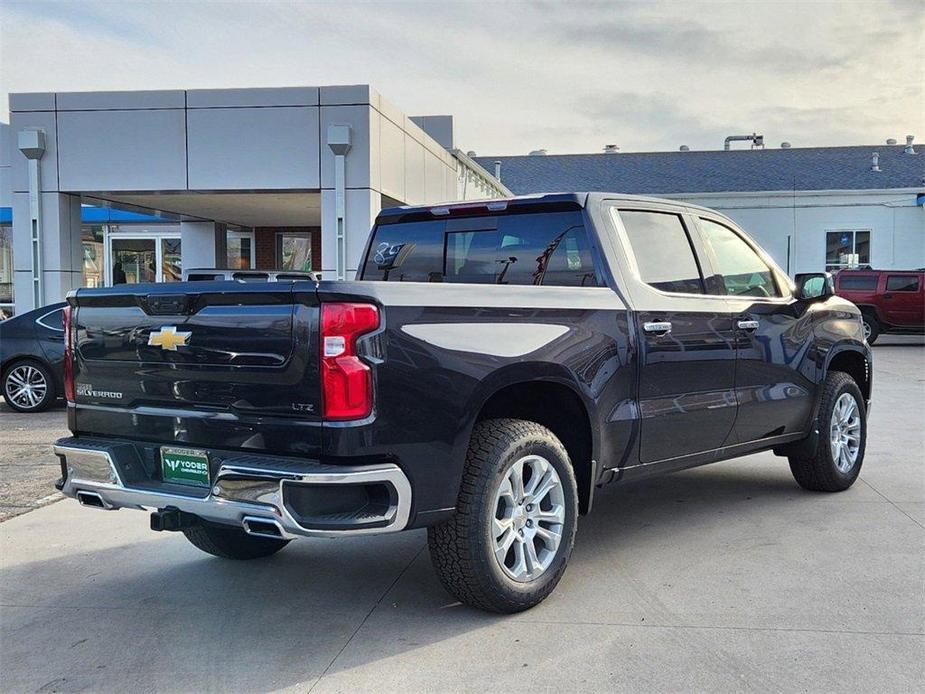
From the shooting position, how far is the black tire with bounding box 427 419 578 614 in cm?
385

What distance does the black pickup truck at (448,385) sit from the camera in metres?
3.50

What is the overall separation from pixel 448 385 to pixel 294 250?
21.3 meters

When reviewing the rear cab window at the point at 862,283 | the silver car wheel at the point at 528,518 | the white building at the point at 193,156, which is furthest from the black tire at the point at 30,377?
the rear cab window at the point at 862,283

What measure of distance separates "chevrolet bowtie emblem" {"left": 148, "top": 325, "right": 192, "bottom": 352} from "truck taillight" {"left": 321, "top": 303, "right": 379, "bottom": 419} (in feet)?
2.38

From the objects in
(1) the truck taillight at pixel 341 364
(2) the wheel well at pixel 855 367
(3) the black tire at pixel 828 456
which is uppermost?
(1) the truck taillight at pixel 341 364

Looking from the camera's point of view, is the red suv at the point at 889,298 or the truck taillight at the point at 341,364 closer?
the truck taillight at the point at 341,364

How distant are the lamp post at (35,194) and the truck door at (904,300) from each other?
19403 millimetres

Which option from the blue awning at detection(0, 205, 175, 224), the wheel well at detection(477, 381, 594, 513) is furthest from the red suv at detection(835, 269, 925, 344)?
the wheel well at detection(477, 381, 594, 513)

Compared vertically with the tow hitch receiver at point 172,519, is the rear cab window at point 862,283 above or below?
above

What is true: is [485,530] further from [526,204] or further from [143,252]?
[143,252]

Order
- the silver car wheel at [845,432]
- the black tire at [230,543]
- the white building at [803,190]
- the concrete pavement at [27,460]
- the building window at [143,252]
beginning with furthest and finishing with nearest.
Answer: the white building at [803,190], the building window at [143,252], the concrete pavement at [27,460], the silver car wheel at [845,432], the black tire at [230,543]

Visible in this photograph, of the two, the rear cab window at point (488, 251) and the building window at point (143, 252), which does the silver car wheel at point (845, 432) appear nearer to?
the rear cab window at point (488, 251)

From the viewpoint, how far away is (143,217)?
25.9m

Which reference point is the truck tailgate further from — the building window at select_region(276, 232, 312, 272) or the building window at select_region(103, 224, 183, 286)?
the building window at select_region(103, 224, 183, 286)
